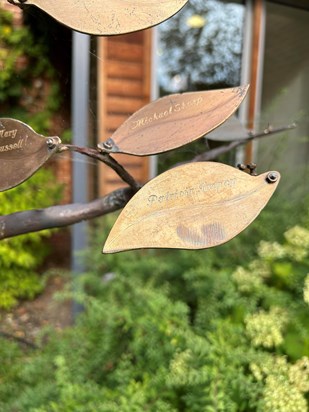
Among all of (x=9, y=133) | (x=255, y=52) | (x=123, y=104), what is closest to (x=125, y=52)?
(x=123, y=104)

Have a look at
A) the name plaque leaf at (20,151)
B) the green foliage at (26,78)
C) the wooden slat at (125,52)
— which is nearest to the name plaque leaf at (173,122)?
the name plaque leaf at (20,151)

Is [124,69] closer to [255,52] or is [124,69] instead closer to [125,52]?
[125,52]

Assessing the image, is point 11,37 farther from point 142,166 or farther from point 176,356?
point 176,356

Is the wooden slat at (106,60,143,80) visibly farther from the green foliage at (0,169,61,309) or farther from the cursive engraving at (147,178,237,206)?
the cursive engraving at (147,178,237,206)

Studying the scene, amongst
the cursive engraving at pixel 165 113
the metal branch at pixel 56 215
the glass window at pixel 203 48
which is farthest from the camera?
the glass window at pixel 203 48

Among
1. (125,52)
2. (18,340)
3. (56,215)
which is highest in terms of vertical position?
(125,52)

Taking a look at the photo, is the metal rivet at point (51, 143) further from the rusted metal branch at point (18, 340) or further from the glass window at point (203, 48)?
the glass window at point (203, 48)

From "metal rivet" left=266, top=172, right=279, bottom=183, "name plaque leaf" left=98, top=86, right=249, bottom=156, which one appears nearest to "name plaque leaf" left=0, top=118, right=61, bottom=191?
"name plaque leaf" left=98, top=86, right=249, bottom=156
